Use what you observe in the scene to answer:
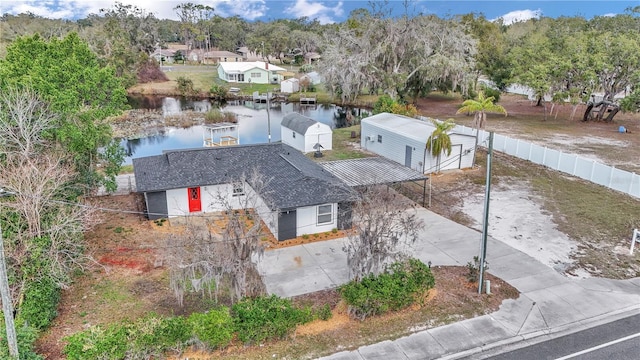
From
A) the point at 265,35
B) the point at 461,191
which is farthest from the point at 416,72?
the point at 265,35

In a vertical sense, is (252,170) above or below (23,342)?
above

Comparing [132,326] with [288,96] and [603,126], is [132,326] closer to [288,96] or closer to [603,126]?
[603,126]

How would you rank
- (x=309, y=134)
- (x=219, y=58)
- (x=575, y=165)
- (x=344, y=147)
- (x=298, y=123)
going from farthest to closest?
(x=219, y=58) < (x=344, y=147) < (x=298, y=123) < (x=309, y=134) < (x=575, y=165)

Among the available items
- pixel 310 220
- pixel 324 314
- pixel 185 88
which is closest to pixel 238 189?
pixel 310 220

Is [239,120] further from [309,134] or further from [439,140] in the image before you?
[439,140]

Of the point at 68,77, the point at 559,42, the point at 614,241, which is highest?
the point at 559,42

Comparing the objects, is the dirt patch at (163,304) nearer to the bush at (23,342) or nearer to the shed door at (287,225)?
the bush at (23,342)
